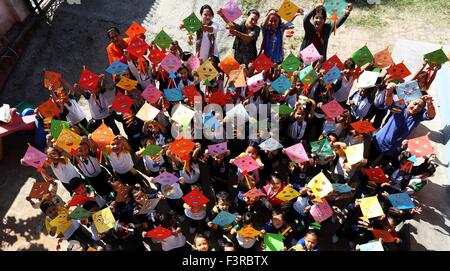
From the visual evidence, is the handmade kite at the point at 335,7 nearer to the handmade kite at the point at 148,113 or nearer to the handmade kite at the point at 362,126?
the handmade kite at the point at 362,126

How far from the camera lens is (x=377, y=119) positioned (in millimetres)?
6918

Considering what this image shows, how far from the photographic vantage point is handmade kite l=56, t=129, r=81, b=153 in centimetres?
543

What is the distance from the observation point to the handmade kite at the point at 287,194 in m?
5.30

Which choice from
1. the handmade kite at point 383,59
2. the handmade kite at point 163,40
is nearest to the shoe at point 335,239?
the handmade kite at point 383,59

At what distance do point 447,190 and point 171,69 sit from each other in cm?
554

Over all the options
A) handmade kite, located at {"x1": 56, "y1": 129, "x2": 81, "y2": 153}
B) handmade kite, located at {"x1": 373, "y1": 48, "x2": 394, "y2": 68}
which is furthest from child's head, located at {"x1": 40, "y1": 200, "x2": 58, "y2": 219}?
handmade kite, located at {"x1": 373, "y1": 48, "x2": 394, "y2": 68}

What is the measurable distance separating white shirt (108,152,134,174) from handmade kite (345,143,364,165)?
350 centimetres

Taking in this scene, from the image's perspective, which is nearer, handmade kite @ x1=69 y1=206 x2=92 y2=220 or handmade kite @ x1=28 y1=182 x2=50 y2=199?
handmade kite @ x1=69 y1=206 x2=92 y2=220

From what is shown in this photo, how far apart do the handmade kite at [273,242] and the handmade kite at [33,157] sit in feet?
11.5

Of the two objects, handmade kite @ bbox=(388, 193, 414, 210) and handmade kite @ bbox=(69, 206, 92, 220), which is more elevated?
handmade kite @ bbox=(69, 206, 92, 220)

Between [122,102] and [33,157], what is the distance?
65.3 inches

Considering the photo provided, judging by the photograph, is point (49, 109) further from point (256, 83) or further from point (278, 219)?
point (278, 219)

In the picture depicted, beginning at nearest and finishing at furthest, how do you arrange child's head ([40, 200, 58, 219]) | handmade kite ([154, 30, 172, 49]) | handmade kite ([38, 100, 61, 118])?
1. child's head ([40, 200, 58, 219])
2. handmade kite ([38, 100, 61, 118])
3. handmade kite ([154, 30, 172, 49])

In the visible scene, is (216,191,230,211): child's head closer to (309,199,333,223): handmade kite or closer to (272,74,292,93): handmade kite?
(309,199,333,223): handmade kite
